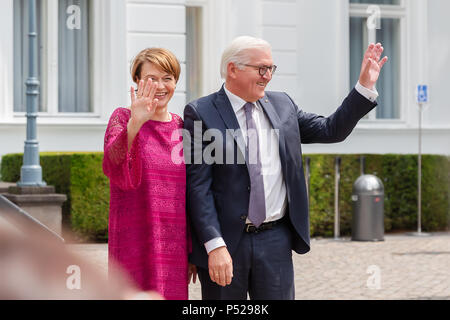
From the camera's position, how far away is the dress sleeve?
3.25 metres

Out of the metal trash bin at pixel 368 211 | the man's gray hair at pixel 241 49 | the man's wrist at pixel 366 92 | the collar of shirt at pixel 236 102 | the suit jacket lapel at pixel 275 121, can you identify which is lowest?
the metal trash bin at pixel 368 211

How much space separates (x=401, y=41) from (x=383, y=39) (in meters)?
0.36

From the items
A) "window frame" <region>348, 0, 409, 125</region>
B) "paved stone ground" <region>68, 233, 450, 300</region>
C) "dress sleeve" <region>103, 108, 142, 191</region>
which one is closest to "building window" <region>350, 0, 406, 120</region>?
"window frame" <region>348, 0, 409, 125</region>

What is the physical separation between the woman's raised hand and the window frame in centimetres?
1201

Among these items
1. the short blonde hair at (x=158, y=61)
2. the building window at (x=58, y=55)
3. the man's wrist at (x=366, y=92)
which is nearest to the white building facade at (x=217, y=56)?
the building window at (x=58, y=55)

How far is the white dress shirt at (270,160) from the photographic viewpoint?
11.3 ft

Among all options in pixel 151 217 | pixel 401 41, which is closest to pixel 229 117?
pixel 151 217

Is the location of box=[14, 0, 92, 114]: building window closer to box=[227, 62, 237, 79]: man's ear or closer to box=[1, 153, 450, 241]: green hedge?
box=[1, 153, 450, 241]: green hedge

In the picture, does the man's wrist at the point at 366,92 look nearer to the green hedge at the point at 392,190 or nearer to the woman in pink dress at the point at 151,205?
the woman in pink dress at the point at 151,205

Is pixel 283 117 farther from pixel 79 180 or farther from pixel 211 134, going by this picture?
pixel 79 180

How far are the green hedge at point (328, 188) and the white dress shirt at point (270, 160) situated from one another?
7841 millimetres

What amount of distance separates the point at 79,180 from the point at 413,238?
490 centimetres

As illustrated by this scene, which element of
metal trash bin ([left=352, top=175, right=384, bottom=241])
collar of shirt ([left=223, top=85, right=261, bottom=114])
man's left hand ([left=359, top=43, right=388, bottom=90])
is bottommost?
metal trash bin ([left=352, top=175, right=384, bottom=241])
